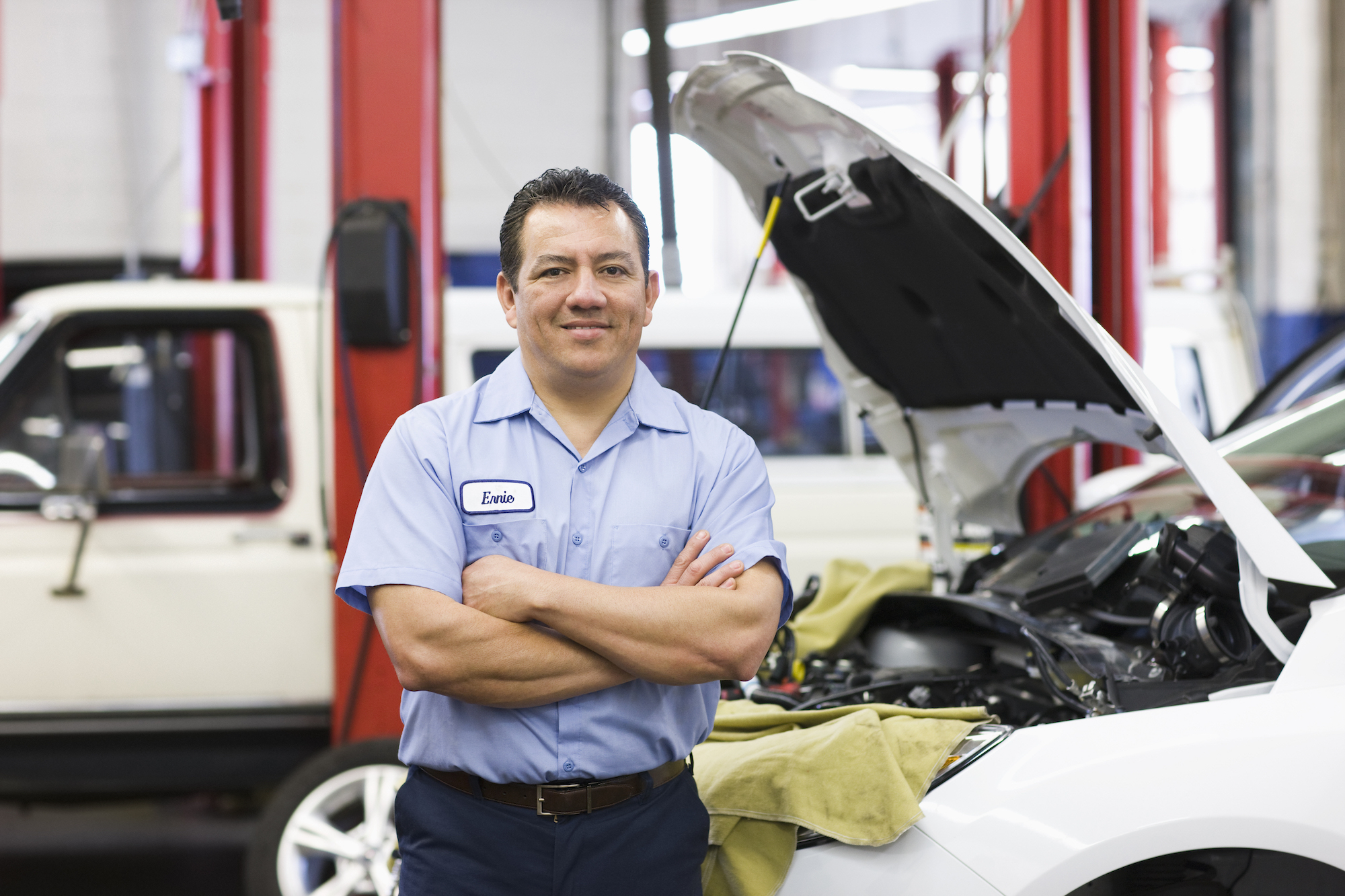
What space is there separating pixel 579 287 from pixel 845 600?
143cm

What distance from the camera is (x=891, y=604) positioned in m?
2.63

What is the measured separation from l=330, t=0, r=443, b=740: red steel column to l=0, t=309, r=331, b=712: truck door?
25 centimetres

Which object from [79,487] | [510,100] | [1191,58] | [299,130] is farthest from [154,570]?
[1191,58]

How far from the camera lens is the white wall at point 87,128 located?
938 cm

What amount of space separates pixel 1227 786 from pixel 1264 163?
11.0 m

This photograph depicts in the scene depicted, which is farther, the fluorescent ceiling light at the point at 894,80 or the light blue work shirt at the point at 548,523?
the fluorescent ceiling light at the point at 894,80

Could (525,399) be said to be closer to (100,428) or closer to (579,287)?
(579,287)

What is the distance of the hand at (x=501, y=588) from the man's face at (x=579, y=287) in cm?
30

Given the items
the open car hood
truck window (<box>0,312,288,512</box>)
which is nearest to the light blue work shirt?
the open car hood

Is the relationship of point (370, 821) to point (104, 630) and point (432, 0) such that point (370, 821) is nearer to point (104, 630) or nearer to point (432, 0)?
point (104, 630)

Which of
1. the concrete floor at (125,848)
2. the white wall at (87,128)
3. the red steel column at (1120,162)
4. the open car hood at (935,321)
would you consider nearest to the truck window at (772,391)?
the red steel column at (1120,162)

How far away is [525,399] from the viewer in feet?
5.45

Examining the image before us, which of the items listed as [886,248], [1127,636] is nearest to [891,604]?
[1127,636]

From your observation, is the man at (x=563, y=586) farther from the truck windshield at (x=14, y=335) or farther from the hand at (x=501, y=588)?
the truck windshield at (x=14, y=335)
